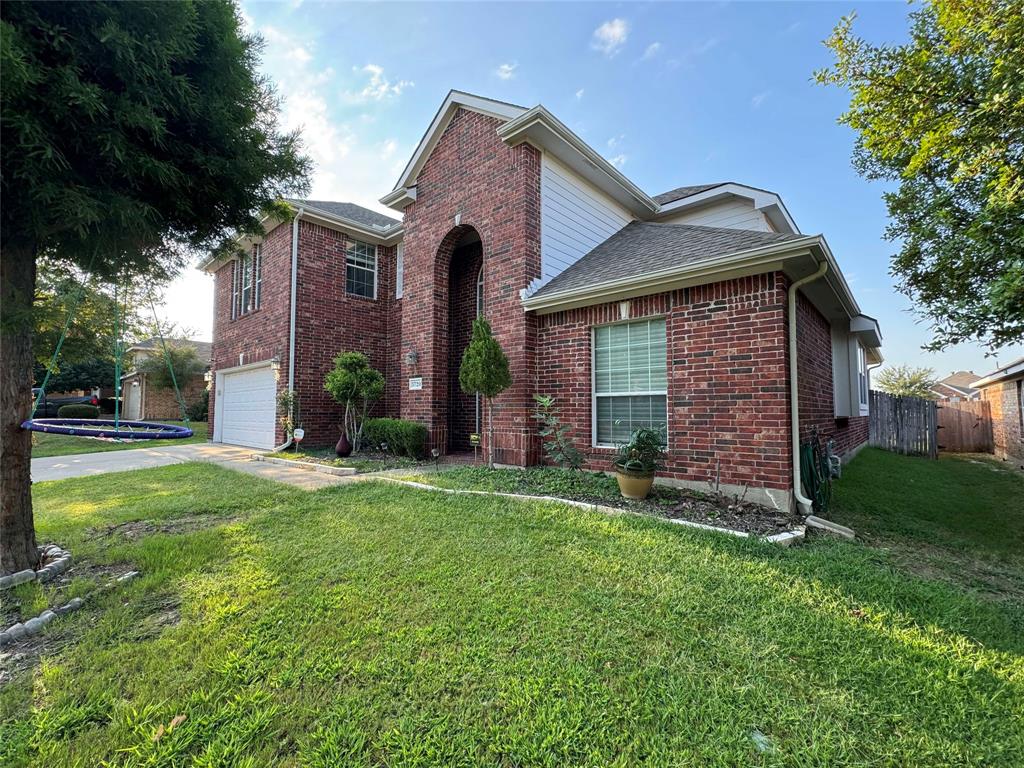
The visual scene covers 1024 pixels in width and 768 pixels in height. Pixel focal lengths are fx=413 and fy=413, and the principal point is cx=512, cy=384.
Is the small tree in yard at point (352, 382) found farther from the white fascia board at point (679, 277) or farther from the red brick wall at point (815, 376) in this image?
the red brick wall at point (815, 376)

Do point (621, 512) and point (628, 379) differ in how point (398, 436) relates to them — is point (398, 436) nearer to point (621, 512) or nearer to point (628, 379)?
point (628, 379)

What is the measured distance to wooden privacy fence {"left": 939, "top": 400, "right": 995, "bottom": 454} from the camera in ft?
49.0

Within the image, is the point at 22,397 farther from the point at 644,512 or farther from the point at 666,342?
the point at 666,342

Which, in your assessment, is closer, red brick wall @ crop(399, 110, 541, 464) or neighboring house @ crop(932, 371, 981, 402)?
red brick wall @ crop(399, 110, 541, 464)

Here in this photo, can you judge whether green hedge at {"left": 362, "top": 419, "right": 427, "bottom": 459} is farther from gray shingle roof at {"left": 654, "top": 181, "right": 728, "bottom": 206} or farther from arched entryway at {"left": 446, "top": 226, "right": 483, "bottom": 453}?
gray shingle roof at {"left": 654, "top": 181, "right": 728, "bottom": 206}

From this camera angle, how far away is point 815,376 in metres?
6.46

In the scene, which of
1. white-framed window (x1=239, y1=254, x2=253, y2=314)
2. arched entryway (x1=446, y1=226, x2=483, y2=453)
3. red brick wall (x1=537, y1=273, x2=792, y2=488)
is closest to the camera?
red brick wall (x1=537, y1=273, x2=792, y2=488)

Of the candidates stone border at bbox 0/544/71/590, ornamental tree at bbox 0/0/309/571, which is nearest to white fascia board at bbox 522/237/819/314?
ornamental tree at bbox 0/0/309/571

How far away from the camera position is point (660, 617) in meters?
2.60

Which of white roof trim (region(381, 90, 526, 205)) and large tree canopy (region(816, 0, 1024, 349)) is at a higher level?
white roof trim (region(381, 90, 526, 205))

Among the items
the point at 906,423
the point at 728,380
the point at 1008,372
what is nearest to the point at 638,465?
the point at 728,380

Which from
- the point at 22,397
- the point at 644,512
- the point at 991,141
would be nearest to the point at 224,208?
the point at 22,397

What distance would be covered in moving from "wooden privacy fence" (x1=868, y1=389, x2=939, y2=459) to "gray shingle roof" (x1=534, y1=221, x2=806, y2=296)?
11.0m

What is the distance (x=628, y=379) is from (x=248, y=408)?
11660 mm
